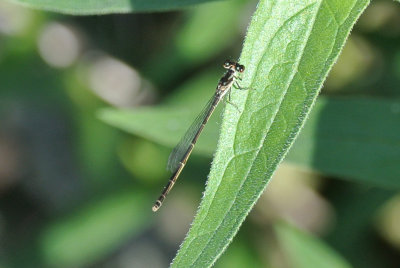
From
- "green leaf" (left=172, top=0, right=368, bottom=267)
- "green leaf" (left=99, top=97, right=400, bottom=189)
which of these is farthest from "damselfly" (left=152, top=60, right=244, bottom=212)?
"green leaf" (left=172, top=0, right=368, bottom=267)

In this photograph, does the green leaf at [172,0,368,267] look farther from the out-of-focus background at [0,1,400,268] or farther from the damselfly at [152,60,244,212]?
the out-of-focus background at [0,1,400,268]

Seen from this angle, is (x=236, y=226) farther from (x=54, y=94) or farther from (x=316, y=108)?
(x=54, y=94)

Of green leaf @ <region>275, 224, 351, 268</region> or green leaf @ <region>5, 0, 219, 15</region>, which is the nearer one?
green leaf @ <region>5, 0, 219, 15</region>

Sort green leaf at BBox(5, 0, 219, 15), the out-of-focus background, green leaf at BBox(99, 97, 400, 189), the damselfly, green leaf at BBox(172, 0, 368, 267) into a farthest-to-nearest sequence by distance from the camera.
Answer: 1. the out-of-focus background
2. the damselfly
3. green leaf at BBox(99, 97, 400, 189)
4. green leaf at BBox(5, 0, 219, 15)
5. green leaf at BBox(172, 0, 368, 267)

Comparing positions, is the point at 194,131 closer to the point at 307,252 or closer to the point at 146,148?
the point at 307,252

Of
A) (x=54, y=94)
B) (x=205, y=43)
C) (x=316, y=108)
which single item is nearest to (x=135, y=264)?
(x=54, y=94)

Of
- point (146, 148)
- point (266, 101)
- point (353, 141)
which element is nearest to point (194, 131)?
point (353, 141)
